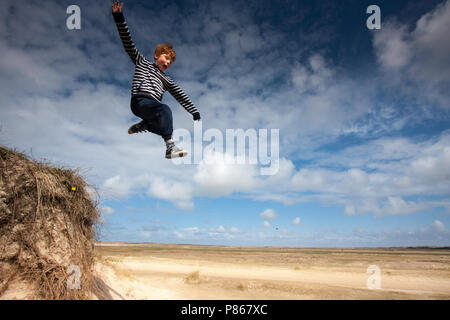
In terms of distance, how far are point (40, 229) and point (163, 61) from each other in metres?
4.86

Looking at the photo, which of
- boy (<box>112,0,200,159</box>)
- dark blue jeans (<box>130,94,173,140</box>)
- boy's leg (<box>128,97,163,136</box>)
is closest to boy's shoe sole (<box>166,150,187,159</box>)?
boy (<box>112,0,200,159</box>)

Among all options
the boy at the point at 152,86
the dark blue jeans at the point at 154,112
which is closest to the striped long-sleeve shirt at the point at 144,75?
the boy at the point at 152,86

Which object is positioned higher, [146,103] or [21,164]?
[146,103]

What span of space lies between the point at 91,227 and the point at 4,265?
2.20m

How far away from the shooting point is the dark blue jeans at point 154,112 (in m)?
3.71

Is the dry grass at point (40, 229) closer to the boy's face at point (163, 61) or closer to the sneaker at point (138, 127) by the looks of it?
the sneaker at point (138, 127)

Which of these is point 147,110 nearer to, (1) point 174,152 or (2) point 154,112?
(2) point 154,112

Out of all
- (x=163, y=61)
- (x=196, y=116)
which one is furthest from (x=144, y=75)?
(x=196, y=116)

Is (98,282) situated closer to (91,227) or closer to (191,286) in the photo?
(91,227)

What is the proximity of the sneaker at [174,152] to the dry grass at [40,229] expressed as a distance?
13.2 ft

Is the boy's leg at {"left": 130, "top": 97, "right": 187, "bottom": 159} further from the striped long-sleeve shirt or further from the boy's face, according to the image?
the boy's face

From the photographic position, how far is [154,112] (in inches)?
147

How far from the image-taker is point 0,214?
215 inches
